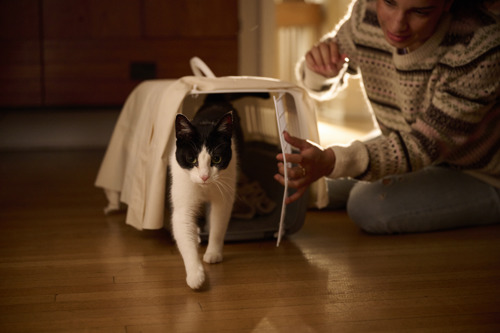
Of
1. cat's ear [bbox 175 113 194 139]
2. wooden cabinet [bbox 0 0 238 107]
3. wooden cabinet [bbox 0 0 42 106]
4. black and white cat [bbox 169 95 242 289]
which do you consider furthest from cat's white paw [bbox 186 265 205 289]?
wooden cabinet [bbox 0 0 42 106]

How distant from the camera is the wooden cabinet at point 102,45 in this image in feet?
9.65

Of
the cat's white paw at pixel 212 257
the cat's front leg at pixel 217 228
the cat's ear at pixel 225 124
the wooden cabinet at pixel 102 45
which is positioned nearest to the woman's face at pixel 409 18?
the cat's ear at pixel 225 124

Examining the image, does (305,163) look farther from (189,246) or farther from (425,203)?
(425,203)

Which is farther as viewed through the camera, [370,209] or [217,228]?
[370,209]

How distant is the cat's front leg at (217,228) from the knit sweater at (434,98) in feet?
0.89

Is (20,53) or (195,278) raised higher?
(20,53)

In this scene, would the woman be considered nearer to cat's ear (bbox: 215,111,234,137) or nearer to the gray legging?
the gray legging

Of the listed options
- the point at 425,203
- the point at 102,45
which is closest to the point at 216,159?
the point at 425,203

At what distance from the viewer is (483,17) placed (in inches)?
53.8

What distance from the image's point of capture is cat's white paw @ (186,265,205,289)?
45.0 inches

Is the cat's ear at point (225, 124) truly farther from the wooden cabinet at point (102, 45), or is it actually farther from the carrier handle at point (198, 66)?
the wooden cabinet at point (102, 45)

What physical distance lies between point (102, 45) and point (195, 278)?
7.07 ft

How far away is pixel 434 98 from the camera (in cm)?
139

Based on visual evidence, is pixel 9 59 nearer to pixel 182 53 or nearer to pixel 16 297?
pixel 182 53
